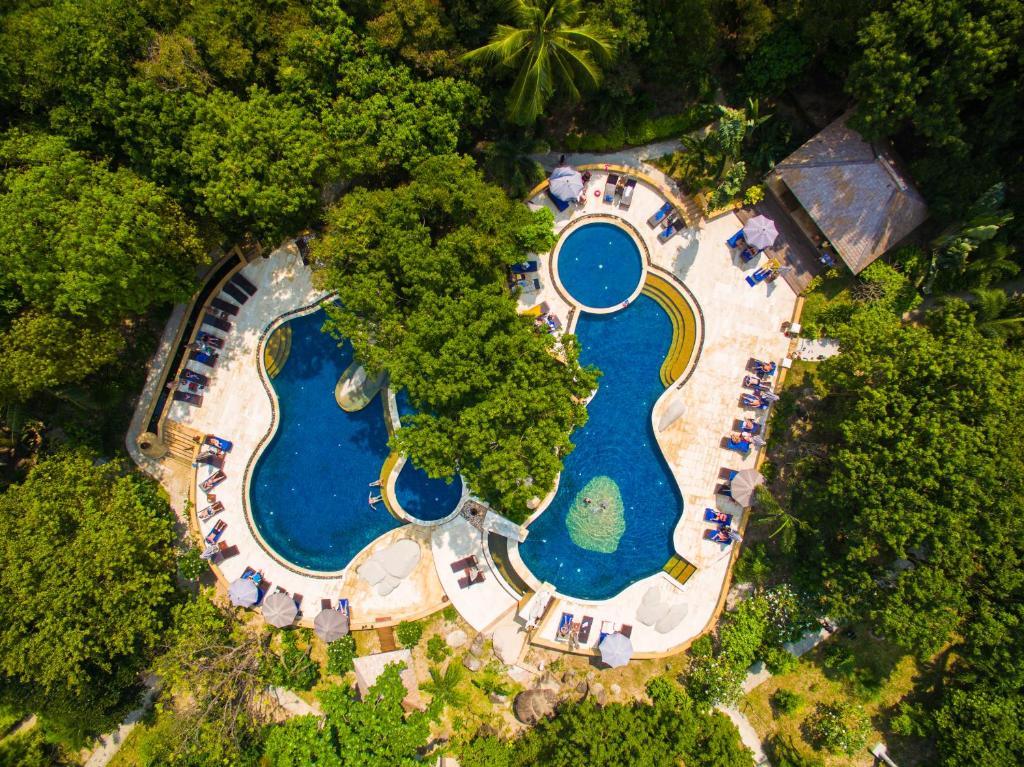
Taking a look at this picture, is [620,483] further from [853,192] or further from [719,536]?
[853,192]

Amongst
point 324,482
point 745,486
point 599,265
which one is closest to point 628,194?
point 599,265

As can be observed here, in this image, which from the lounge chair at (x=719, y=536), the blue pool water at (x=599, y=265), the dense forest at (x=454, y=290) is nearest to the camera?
the dense forest at (x=454, y=290)

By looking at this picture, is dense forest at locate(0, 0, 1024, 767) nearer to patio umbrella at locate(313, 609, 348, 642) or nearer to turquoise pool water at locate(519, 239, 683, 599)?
patio umbrella at locate(313, 609, 348, 642)

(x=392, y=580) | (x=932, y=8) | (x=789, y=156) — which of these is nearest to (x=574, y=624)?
(x=392, y=580)

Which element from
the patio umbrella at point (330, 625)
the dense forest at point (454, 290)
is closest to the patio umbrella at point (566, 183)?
the dense forest at point (454, 290)

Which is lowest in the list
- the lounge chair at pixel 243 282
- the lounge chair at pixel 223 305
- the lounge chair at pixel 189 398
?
the lounge chair at pixel 189 398

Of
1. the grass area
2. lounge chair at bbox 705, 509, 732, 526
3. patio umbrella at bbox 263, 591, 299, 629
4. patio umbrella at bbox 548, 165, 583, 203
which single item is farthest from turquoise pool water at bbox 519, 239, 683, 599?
patio umbrella at bbox 263, 591, 299, 629

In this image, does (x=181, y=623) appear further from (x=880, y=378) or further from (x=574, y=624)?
(x=880, y=378)

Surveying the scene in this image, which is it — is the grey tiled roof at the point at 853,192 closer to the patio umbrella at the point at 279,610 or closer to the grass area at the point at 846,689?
the grass area at the point at 846,689
